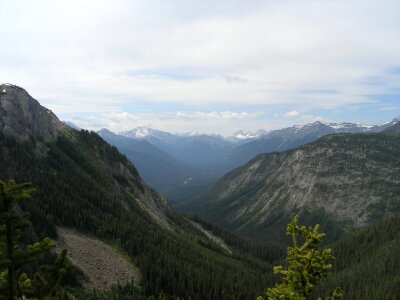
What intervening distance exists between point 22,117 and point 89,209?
241ft

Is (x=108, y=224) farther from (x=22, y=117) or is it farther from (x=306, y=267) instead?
(x=306, y=267)

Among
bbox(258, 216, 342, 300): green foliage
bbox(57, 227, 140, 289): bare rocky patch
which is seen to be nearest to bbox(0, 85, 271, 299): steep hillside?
bbox(57, 227, 140, 289): bare rocky patch

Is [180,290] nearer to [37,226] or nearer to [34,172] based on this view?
[37,226]

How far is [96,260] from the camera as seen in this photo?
327ft

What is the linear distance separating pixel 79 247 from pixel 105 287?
19.9 meters

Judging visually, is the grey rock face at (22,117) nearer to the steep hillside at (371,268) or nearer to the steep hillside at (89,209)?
the steep hillside at (89,209)

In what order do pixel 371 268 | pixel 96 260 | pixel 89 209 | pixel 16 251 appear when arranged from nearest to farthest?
pixel 16 251 < pixel 96 260 < pixel 89 209 < pixel 371 268

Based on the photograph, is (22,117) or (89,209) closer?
(89,209)

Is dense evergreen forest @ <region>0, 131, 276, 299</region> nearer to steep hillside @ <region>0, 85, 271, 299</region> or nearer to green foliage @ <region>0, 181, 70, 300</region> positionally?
steep hillside @ <region>0, 85, 271, 299</region>

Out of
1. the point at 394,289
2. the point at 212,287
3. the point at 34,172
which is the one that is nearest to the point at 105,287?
the point at 212,287

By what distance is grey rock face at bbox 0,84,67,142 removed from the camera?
149 m

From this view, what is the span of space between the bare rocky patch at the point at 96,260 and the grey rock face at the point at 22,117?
74.1 metres

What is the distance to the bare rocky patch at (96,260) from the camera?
303 ft

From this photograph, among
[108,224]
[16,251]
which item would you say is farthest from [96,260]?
[16,251]
